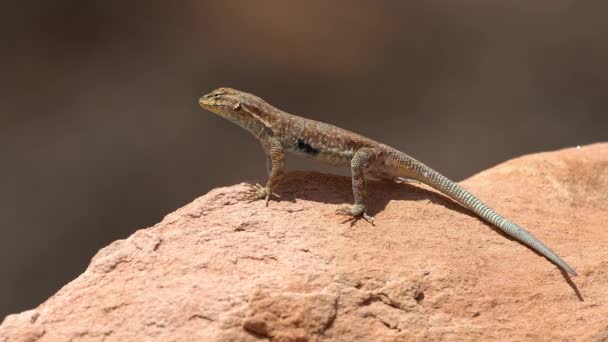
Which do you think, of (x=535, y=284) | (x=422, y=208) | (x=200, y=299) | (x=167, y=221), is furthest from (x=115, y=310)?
(x=535, y=284)

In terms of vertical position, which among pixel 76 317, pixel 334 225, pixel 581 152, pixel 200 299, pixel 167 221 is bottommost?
pixel 76 317

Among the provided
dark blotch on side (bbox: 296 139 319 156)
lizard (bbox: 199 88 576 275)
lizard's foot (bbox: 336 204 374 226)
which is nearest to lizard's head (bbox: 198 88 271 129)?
lizard (bbox: 199 88 576 275)

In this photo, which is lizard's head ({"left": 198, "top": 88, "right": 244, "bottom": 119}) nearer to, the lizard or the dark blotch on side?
the lizard

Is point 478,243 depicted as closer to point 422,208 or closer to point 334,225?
point 422,208

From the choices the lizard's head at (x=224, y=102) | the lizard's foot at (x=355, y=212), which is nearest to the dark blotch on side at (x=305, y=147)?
the lizard's head at (x=224, y=102)

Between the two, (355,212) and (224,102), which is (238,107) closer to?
(224,102)

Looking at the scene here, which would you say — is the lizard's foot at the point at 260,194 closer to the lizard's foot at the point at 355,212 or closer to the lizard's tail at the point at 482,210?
the lizard's foot at the point at 355,212
